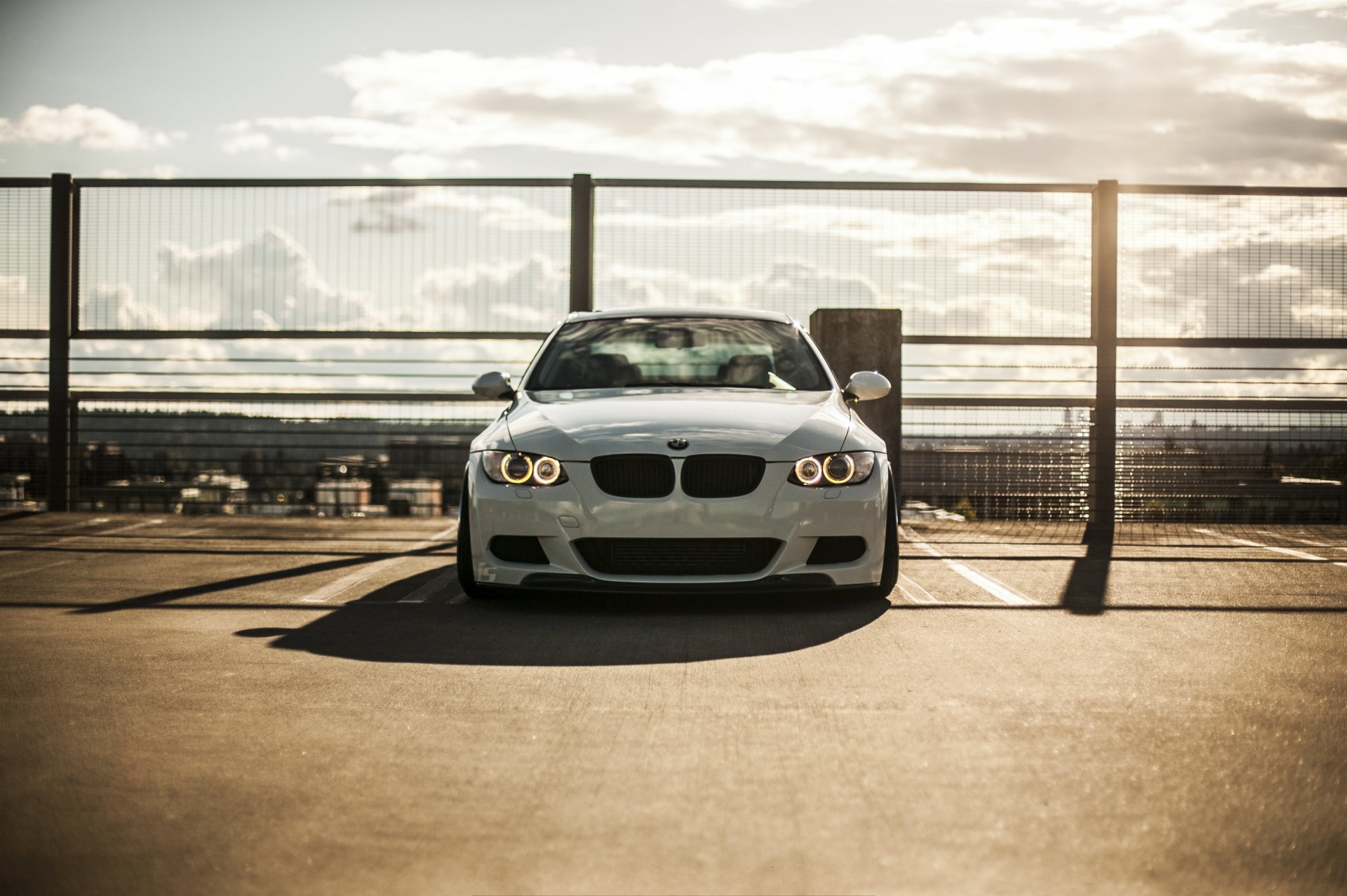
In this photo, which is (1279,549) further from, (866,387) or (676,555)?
(676,555)

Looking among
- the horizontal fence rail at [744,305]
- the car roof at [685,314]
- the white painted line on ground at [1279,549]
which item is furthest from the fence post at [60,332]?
the white painted line on ground at [1279,549]

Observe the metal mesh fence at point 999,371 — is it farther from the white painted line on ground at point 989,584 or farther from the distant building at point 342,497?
the distant building at point 342,497

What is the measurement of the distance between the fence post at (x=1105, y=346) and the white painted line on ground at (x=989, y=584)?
300 centimetres

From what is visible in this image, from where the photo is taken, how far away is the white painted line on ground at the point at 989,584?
695 cm

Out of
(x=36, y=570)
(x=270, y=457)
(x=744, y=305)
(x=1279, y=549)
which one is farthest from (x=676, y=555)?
(x=270, y=457)

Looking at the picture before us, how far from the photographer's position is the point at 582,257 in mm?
11641

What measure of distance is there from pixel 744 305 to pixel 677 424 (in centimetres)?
484

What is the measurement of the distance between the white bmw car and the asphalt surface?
0.20 metres

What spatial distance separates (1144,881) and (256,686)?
2.92 m

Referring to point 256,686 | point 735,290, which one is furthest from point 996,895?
point 735,290

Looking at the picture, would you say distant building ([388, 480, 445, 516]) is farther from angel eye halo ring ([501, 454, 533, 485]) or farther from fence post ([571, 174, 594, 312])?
angel eye halo ring ([501, 454, 533, 485])

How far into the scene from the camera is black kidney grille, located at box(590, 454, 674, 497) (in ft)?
20.9

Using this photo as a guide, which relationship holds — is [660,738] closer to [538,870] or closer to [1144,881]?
[538,870]

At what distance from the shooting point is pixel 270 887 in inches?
104
